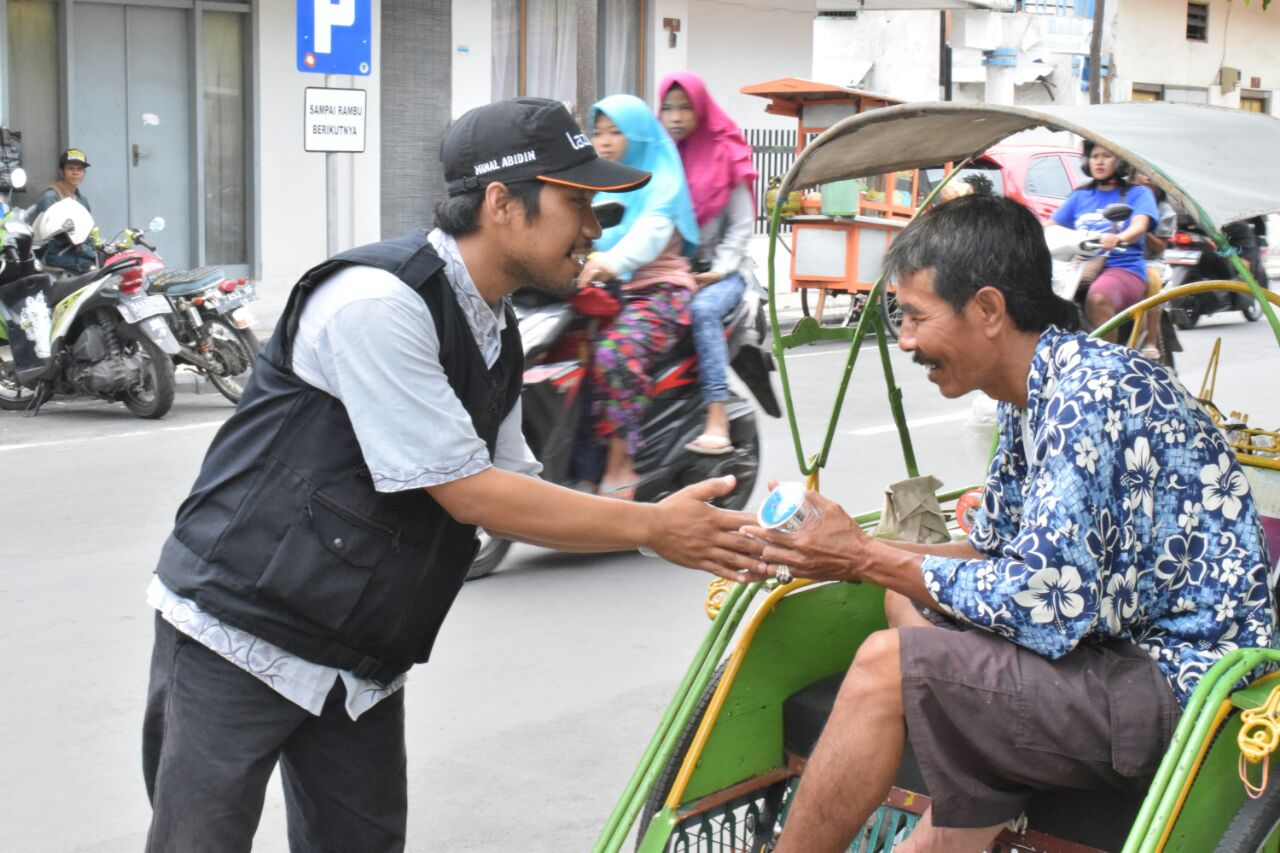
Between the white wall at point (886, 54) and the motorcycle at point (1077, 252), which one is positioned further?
the white wall at point (886, 54)

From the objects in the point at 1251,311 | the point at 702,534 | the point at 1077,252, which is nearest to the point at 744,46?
the point at 1251,311

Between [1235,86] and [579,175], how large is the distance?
2952 cm

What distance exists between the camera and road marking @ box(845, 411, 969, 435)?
9016mm

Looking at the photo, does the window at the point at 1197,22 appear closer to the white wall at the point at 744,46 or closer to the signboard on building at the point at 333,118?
the white wall at the point at 744,46

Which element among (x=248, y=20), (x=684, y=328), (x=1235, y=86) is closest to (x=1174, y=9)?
(x=1235, y=86)

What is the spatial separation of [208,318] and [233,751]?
7.42 m

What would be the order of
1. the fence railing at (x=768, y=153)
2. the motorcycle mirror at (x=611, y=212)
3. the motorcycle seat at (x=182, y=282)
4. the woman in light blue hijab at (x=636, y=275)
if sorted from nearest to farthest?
the woman in light blue hijab at (x=636, y=275), the motorcycle mirror at (x=611, y=212), the motorcycle seat at (x=182, y=282), the fence railing at (x=768, y=153)

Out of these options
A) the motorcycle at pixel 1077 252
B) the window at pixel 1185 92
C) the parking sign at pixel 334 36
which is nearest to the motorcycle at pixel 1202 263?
the motorcycle at pixel 1077 252

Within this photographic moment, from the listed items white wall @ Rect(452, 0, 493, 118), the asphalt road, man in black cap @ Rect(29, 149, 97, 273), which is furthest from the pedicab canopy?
white wall @ Rect(452, 0, 493, 118)

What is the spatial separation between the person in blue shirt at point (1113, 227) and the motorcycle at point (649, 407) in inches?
74.8

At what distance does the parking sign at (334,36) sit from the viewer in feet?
33.1

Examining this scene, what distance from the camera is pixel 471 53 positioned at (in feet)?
50.6

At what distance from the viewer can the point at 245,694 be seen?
2383 millimetres

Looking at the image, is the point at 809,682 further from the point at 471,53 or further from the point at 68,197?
→ the point at 471,53
